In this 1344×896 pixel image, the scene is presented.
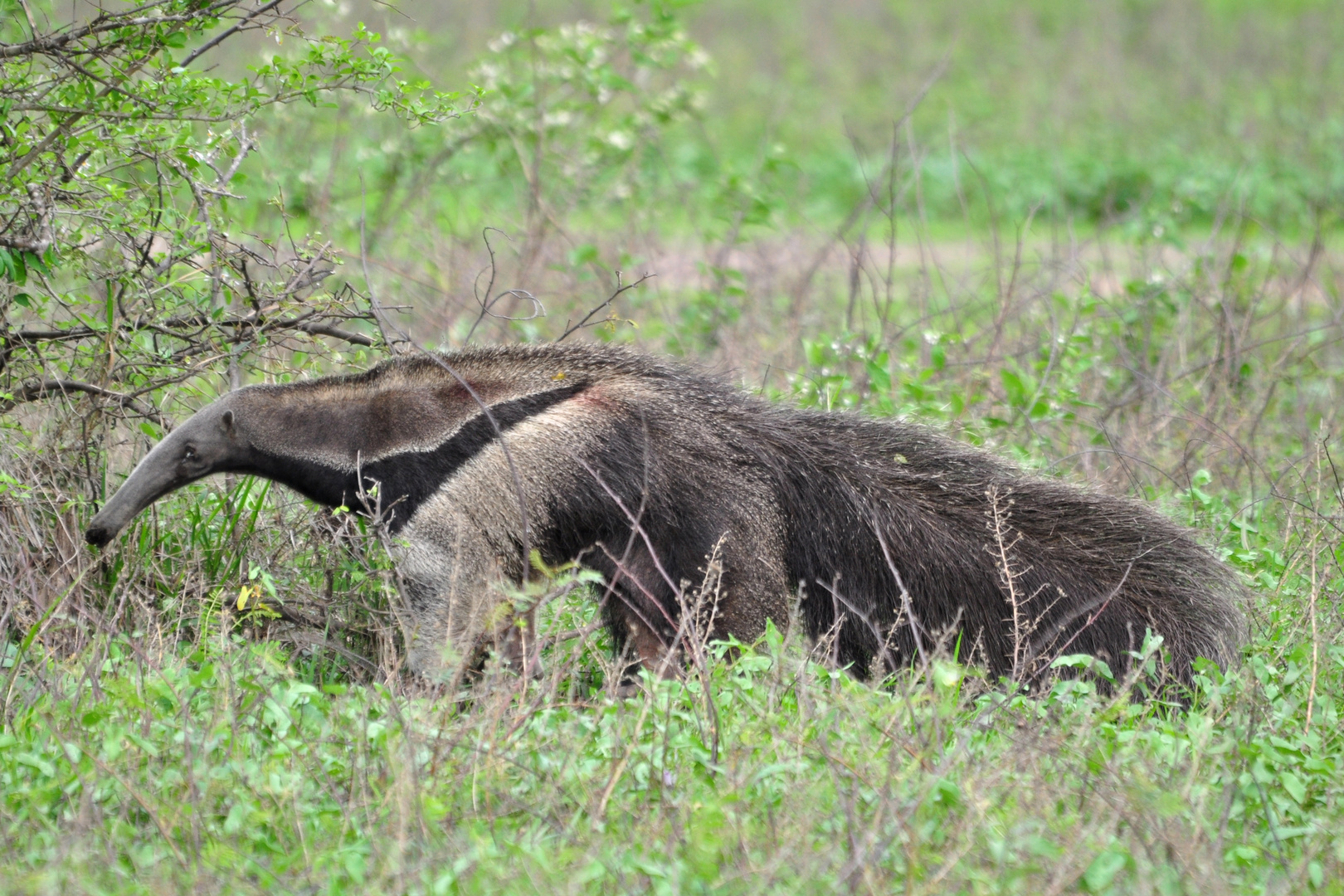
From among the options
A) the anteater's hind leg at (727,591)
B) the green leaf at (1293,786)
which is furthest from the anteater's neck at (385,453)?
the green leaf at (1293,786)

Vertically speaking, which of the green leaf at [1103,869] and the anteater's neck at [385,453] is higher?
the anteater's neck at [385,453]

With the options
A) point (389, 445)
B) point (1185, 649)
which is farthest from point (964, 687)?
point (389, 445)

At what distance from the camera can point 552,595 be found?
12.9 ft

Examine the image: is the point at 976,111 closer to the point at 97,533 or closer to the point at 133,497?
the point at 133,497

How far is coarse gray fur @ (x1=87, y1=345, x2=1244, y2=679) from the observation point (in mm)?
4621

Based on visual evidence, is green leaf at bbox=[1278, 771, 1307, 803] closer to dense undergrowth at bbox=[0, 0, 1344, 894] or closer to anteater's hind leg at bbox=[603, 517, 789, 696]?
dense undergrowth at bbox=[0, 0, 1344, 894]

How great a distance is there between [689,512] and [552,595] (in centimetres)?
86

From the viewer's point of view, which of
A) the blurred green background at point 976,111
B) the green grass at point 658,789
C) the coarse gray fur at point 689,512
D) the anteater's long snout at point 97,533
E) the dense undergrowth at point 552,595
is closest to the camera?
the green grass at point 658,789

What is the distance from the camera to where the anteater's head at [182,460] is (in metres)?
4.55

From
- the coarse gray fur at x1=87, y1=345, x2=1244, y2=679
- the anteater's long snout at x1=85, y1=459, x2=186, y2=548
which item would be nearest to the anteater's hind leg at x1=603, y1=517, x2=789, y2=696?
the coarse gray fur at x1=87, y1=345, x2=1244, y2=679

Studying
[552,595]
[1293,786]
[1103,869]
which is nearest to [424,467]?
[552,595]

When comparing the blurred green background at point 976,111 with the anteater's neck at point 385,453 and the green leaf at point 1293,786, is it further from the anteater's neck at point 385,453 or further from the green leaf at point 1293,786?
the green leaf at point 1293,786

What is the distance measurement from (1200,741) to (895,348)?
4527mm

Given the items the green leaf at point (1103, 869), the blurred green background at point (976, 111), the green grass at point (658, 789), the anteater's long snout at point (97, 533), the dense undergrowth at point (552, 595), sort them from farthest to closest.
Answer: the blurred green background at point (976, 111)
the anteater's long snout at point (97, 533)
the dense undergrowth at point (552, 595)
the green grass at point (658, 789)
the green leaf at point (1103, 869)
